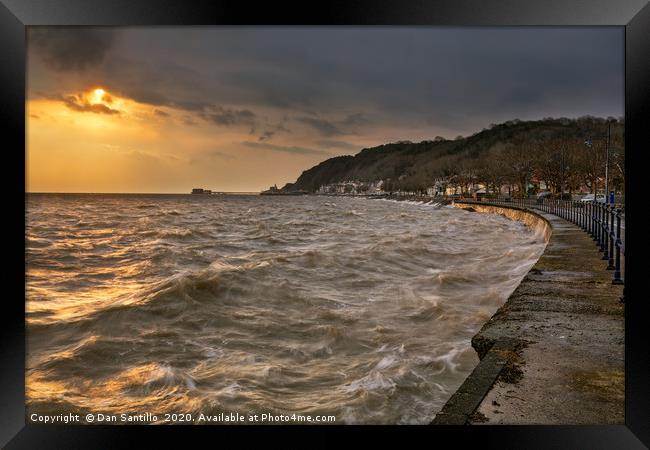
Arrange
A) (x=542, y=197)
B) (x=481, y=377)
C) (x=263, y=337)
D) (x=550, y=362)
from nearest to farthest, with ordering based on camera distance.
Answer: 1. (x=481, y=377)
2. (x=550, y=362)
3. (x=263, y=337)
4. (x=542, y=197)

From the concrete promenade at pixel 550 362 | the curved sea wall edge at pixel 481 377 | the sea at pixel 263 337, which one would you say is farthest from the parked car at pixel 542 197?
the curved sea wall edge at pixel 481 377

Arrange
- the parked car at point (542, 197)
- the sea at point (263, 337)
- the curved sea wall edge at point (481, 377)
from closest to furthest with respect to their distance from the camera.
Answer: the curved sea wall edge at point (481, 377), the sea at point (263, 337), the parked car at point (542, 197)

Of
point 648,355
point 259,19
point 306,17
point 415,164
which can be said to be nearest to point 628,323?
point 648,355

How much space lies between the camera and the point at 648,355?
252cm

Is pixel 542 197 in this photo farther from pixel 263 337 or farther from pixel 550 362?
pixel 550 362

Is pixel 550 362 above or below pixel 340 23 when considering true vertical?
below

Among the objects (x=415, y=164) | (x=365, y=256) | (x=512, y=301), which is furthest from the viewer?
(x=415, y=164)

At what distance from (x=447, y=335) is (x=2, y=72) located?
20.0ft

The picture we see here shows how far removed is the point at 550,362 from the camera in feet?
12.2

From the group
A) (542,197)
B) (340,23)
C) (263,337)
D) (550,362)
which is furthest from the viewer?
(542,197)

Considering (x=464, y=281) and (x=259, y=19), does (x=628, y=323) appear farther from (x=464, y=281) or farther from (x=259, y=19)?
(x=464, y=281)

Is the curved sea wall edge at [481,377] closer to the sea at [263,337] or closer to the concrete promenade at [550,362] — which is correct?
the concrete promenade at [550,362]

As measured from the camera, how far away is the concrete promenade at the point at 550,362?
294cm

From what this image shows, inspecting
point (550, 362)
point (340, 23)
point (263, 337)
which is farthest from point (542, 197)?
point (340, 23)
